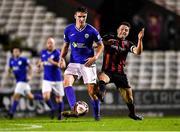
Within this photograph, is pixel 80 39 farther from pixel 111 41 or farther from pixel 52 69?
pixel 52 69

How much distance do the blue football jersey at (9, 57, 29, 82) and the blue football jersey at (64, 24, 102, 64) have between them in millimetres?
6008

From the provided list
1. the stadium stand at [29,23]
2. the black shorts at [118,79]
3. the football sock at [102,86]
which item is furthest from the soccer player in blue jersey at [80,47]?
the stadium stand at [29,23]

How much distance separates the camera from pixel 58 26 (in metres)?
26.5

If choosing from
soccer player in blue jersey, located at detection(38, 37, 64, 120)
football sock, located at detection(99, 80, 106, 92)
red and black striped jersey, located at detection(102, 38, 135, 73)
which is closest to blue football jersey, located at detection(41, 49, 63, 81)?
soccer player in blue jersey, located at detection(38, 37, 64, 120)

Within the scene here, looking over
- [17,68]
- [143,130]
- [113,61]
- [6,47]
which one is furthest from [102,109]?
[143,130]

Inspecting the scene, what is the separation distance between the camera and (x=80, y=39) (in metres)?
14.0

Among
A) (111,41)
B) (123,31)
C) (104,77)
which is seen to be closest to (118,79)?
(104,77)

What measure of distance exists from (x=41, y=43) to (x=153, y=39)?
4.25 meters

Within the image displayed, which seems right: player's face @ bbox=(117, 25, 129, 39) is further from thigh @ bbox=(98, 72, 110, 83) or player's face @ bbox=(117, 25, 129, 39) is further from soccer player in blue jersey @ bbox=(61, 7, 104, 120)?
thigh @ bbox=(98, 72, 110, 83)

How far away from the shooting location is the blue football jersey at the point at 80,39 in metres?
14.0

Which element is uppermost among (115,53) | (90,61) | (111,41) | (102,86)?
(111,41)

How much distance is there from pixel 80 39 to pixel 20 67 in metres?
6.21

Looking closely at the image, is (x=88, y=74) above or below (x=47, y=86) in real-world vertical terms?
above

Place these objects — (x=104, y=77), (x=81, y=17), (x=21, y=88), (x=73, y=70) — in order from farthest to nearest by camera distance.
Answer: (x=21, y=88)
(x=104, y=77)
(x=73, y=70)
(x=81, y=17)
